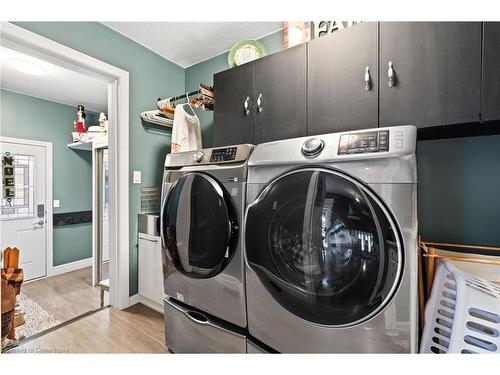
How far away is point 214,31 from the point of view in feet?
6.36

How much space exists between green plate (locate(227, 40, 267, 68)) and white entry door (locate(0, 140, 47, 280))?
3162 mm

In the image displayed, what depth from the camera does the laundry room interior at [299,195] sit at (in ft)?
2.44

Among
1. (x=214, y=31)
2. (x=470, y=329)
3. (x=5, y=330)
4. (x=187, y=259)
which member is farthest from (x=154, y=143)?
(x=470, y=329)

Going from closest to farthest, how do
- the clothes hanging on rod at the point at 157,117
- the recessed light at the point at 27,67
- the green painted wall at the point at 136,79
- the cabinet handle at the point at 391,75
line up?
the cabinet handle at the point at 391,75, the green painted wall at the point at 136,79, the clothes hanging on rod at the point at 157,117, the recessed light at the point at 27,67

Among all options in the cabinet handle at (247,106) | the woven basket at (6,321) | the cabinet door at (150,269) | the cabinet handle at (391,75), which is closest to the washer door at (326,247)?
the cabinet handle at (391,75)

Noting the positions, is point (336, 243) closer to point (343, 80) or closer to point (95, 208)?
point (343, 80)

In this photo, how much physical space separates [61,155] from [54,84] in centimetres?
105

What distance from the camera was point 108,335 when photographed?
1662 mm

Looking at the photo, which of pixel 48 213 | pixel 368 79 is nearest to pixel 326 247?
pixel 368 79

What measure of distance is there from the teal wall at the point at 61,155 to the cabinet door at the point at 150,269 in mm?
2122

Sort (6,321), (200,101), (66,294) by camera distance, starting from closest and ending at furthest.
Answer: (6,321) < (200,101) < (66,294)

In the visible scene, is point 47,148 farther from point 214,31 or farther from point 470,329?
point 470,329

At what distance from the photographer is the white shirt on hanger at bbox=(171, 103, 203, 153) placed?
1.84 metres

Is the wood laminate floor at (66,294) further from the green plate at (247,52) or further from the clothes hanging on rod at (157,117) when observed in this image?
the green plate at (247,52)
